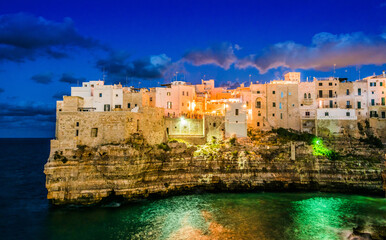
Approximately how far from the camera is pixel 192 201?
3397cm

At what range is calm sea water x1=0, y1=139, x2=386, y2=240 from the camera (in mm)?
24953

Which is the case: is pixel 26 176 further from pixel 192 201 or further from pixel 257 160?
pixel 257 160

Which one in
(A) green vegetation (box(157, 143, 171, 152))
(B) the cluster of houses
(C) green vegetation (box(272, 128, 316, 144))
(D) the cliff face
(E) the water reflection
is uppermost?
(B) the cluster of houses

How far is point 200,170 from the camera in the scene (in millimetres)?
39281

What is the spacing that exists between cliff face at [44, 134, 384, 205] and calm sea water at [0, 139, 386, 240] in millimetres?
2223

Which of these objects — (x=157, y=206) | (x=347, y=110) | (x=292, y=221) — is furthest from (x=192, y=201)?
(x=347, y=110)

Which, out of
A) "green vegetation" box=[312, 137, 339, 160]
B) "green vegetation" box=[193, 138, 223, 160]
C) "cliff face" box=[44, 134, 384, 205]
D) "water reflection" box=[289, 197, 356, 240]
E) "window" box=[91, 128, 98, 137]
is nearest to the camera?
"water reflection" box=[289, 197, 356, 240]

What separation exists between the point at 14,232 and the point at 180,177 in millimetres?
19587

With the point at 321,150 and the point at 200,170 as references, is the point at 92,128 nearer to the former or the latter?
the point at 200,170

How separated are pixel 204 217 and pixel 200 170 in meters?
11.0

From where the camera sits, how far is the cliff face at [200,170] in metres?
32.1

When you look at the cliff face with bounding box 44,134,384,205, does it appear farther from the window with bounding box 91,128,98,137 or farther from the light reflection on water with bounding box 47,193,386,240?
the light reflection on water with bounding box 47,193,386,240

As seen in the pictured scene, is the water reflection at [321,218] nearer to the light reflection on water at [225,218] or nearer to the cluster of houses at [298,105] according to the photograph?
the light reflection on water at [225,218]

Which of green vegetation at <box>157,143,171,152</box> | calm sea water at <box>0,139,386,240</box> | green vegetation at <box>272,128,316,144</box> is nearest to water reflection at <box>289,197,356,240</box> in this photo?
calm sea water at <box>0,139,386,240</box>
